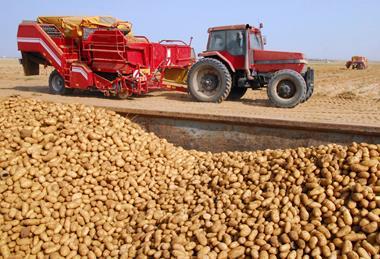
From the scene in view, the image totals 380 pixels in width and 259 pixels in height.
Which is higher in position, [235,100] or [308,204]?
[235,100]

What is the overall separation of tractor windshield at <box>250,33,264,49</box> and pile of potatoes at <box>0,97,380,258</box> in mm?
4285

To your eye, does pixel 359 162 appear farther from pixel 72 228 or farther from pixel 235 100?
pixel 235 100

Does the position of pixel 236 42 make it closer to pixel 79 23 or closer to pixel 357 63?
pixel 79 23

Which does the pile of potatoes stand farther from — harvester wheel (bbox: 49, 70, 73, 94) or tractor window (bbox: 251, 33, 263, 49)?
harvester wheel (bbox: 49, 70, 73, 94)

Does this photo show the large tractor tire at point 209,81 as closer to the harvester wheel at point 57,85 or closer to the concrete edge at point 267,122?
the concrete edge at point 267,122

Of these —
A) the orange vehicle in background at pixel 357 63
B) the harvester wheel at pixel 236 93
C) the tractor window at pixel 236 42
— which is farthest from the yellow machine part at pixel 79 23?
the orange vehicle in background at pixel 357 63

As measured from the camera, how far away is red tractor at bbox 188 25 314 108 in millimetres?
8203

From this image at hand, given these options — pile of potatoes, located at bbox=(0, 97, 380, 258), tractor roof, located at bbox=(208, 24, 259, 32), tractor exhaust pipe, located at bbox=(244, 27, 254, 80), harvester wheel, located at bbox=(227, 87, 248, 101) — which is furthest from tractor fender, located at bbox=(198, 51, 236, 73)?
pile of potatoes, located at bbox=(0, 97, 380, 258)

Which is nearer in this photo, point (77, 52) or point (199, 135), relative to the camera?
point (199, 135)

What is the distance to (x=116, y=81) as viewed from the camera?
348 inches

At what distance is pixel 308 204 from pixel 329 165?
0.62 metres

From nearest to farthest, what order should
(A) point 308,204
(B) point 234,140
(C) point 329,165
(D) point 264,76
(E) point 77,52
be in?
(A) point 308,204 → (C) point 329,165 → (B) point 234,140 → (D) point 264,76 → (E) point 77,52

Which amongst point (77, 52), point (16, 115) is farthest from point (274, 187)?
point (77, 52)

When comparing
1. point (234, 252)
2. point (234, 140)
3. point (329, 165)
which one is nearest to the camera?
point (234, 252)
